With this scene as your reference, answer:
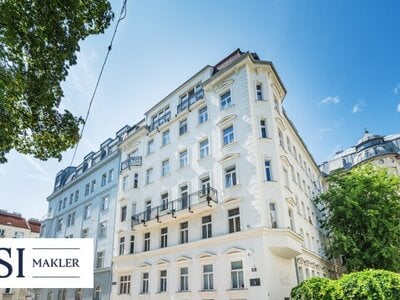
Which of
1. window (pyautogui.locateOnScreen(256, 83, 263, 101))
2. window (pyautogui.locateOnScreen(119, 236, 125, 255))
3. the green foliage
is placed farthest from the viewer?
window (pyautogui.locateOnScreen(119, 236, 125, 255))

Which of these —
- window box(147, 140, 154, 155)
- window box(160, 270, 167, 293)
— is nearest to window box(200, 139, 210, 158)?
window box(147, 140, 154, 155)

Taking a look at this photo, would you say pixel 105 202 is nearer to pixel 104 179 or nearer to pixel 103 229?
pixel 103 229

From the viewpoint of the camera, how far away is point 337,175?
27.2m

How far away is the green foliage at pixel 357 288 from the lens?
37.6 ft

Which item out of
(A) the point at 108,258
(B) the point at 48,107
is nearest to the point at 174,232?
(A) the point at 108,258

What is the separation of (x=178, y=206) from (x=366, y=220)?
14.6m

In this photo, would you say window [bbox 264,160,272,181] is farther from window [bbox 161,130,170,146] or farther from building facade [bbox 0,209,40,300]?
building facade [bbox 0,209,40,300]

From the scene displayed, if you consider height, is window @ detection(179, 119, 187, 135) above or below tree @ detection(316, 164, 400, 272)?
above

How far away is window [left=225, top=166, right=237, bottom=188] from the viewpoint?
19369 millimetres

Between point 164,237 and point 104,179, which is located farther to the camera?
point 104,179

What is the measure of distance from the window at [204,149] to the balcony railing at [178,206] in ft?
9.71

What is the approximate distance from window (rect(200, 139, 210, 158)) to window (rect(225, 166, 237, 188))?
8.30 ft

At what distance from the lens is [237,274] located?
1686 centimetres

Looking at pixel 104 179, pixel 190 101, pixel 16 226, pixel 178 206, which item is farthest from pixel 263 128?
pixel 16 226
